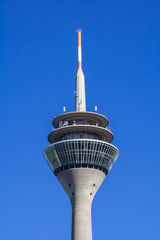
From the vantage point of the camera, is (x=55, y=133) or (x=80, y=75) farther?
(x=80, y=75)

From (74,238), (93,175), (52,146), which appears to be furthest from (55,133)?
(74,238)

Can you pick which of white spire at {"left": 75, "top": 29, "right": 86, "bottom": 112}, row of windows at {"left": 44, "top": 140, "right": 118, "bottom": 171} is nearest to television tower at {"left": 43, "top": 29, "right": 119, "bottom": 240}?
row of windows at {"left": 44, "top": 140, "right": 118, "bottom": 171}

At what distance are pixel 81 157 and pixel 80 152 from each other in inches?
43.3

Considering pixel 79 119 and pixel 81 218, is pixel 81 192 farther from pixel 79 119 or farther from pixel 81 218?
pixel 79 119

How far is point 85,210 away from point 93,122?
66.7ft

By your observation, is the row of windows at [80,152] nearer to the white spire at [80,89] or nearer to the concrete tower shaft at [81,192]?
the concrete tower shaft at [81,192]

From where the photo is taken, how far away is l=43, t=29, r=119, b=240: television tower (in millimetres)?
115562

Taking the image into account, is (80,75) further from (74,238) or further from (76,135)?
(74,238)

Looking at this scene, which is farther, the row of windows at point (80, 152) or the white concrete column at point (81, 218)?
the row of windows at point (80, 152)

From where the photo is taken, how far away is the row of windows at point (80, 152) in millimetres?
118500

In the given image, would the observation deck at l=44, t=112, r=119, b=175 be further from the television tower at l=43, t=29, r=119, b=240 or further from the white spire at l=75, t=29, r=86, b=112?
the white spire at l=75, t=29, r=86, b=112

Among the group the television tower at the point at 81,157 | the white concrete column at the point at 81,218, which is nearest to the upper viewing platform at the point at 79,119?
the television tower at the point at 81,157

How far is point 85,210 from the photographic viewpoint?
379 ft

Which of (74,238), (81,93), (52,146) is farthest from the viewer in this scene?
(81,93)
